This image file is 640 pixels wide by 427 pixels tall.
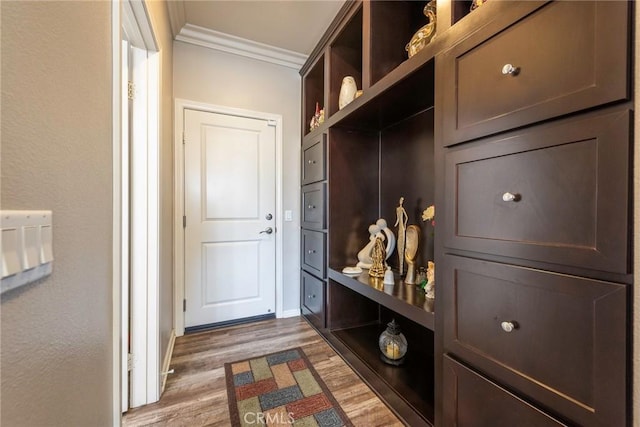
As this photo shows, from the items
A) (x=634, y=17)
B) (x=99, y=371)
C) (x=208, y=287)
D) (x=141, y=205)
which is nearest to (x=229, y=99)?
(x=141, y=205)

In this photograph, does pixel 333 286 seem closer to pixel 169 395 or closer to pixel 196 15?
pixel 169 395

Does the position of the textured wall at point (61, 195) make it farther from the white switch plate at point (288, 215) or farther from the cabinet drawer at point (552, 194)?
the white switch plate at point (288, 215)

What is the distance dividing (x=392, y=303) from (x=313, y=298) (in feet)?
3.60

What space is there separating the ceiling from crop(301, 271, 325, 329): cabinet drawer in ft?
7.08

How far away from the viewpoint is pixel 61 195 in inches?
22.7

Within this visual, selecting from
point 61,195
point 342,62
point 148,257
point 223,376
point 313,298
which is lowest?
point 223,376

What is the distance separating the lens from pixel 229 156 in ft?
8.10

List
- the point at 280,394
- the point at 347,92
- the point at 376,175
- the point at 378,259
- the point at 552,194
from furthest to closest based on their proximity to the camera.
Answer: the point at 376,175 < the point at 347,92 < the point at 378,259 < the point at 280,394 < the point at 552,194

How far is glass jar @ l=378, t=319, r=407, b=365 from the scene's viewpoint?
5.68 feet

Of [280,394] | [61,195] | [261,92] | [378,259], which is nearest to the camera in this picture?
[61,195]

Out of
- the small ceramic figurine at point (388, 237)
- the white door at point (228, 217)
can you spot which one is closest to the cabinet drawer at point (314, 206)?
the white door at point (228, 217)

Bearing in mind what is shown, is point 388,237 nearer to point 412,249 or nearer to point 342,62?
point 412,249

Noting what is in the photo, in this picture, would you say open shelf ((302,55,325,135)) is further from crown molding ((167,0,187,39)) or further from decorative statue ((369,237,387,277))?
decorative statue ((369,237,387,277))

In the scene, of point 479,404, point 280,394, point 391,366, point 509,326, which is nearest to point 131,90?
point 280,394
